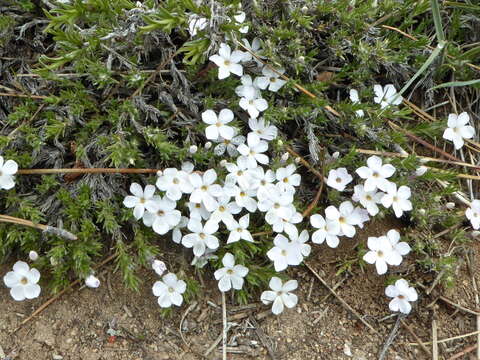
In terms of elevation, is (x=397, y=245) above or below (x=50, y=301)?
above

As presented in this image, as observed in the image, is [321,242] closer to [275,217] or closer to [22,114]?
[275,217]

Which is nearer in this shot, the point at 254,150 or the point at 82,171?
the point at 82,171

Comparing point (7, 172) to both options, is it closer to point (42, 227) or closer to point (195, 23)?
point (42, 227)

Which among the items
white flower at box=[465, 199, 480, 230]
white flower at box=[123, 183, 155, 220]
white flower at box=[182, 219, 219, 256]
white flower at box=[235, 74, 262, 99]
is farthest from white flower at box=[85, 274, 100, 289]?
white flower at box=[465, 199, 480, 230]

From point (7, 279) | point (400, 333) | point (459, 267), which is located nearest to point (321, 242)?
point (400, 333)

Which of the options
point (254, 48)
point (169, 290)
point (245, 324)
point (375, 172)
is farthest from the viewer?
point (254, 48)

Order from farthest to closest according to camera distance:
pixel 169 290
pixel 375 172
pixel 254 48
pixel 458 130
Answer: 1. pixel 458 130
2. pixel 254 48
3. pixel 375 172
4. pixel 169 290

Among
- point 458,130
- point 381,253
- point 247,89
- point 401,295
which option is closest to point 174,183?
point 247,89
